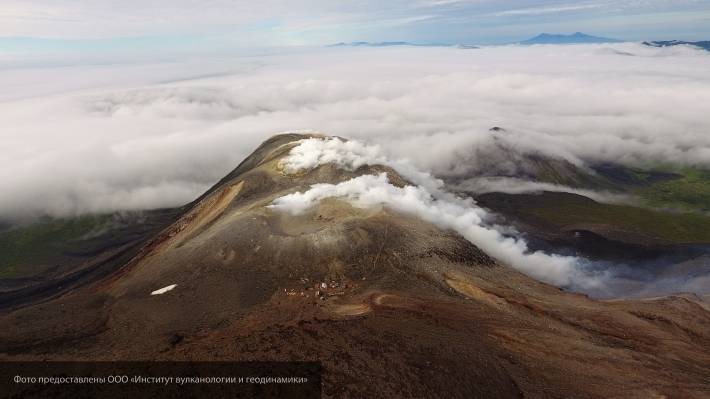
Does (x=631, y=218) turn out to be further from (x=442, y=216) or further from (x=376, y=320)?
(x=376, y=320)

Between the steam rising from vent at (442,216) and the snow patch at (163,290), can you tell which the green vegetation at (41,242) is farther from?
the steam rising from vent at (442,216)

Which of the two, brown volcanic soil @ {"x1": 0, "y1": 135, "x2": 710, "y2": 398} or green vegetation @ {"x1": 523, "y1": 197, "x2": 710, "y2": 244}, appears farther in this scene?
green vegetation @ {"x1": 523, "y1": 197, "x2": 710, "y2": 244}

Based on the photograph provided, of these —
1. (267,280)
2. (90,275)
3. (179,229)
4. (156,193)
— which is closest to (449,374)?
(267,280)

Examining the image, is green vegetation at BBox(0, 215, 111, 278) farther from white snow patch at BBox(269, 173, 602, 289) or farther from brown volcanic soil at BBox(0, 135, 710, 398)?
white snow patch at BBox(269, 173, 602, 289)

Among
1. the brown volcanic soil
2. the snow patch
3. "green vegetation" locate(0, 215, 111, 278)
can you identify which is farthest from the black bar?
"green vegetation" locate(0, 215, 111, 278)

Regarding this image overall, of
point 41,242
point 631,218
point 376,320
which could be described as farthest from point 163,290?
point 631,218

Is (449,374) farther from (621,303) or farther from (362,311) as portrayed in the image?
(621,303)
